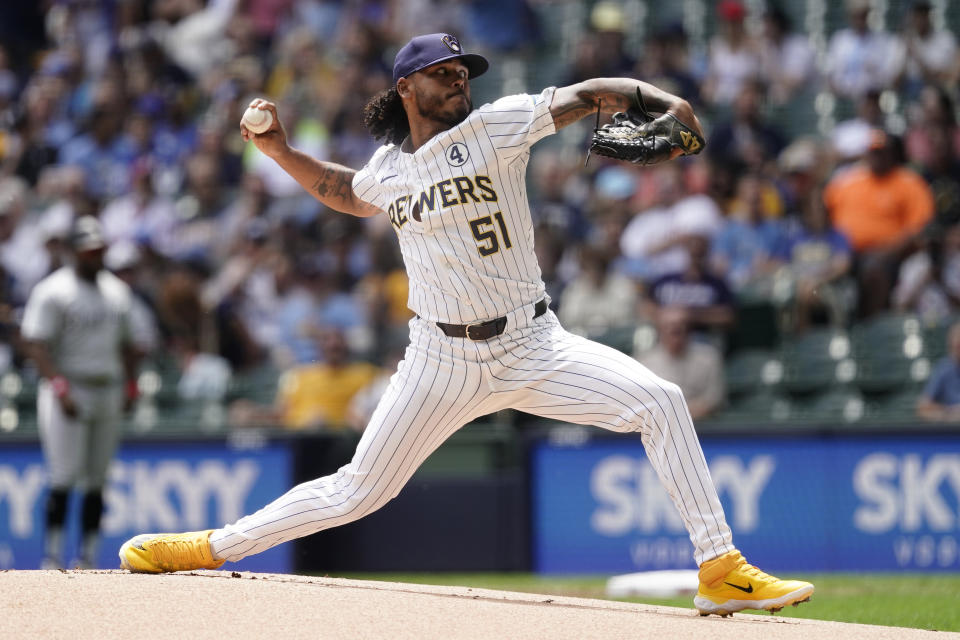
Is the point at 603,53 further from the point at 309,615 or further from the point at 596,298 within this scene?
the point at 309,615

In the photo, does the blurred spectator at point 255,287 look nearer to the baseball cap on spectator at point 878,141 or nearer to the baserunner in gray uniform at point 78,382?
the baserunner in gray uniform at point 78,382

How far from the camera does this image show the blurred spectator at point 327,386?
10.4 metres

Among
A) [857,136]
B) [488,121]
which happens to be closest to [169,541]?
[488,121]

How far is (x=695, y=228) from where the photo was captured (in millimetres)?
10656

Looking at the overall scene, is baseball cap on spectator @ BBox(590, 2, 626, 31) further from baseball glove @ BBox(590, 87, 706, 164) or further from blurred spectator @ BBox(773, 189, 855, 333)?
baseball glove @ BBox(590, 87, 706, 164)

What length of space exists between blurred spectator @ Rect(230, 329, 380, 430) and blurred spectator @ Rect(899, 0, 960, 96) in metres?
5.18

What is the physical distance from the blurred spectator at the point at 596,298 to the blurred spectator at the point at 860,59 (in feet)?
10.00

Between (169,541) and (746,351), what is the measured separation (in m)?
5.67

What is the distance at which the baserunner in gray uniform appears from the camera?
8977mm

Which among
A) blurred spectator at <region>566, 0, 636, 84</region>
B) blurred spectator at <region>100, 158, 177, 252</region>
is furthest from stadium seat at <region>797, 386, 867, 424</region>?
blurred spectator at <region>100, 158, 177, 252</region>

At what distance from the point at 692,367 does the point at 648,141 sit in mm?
5207

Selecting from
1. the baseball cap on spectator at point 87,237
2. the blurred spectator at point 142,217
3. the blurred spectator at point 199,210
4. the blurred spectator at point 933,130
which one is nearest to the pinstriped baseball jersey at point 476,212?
the baseball cap on spectator at point 87,237

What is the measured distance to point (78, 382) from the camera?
9.11 metres

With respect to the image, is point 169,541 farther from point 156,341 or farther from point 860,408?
point 156,341
